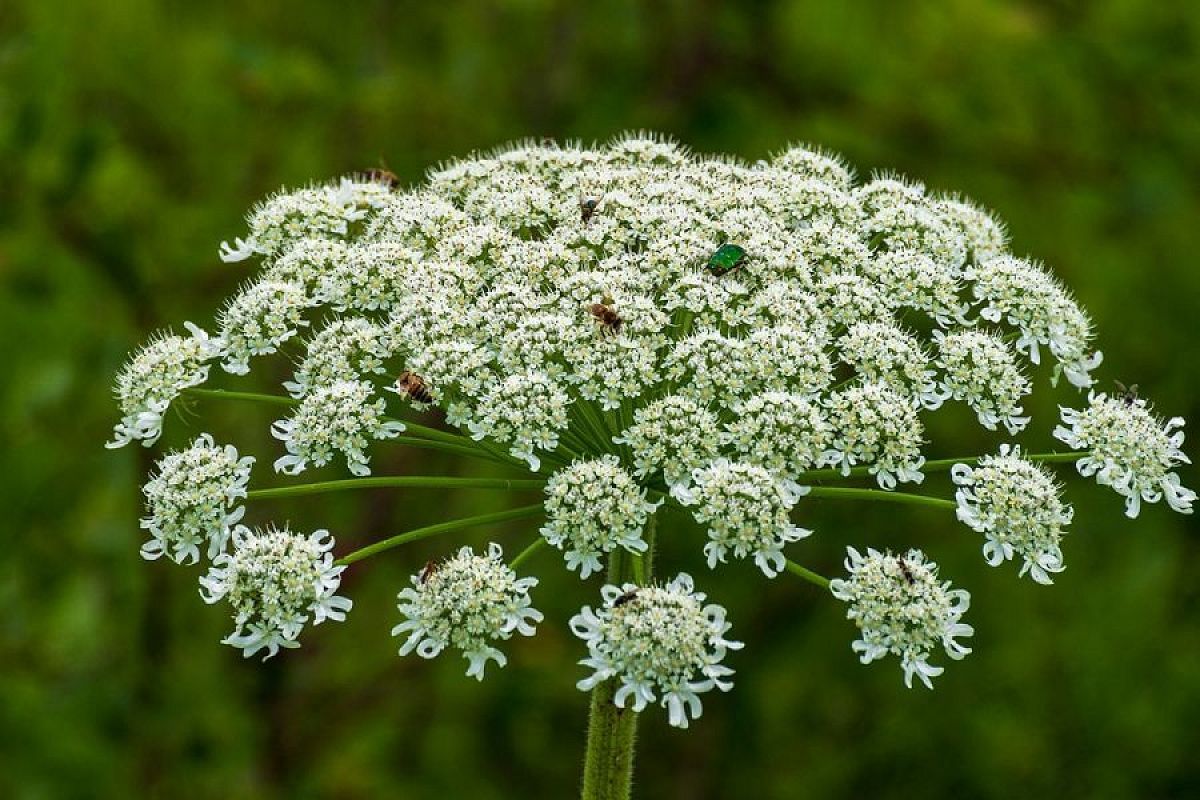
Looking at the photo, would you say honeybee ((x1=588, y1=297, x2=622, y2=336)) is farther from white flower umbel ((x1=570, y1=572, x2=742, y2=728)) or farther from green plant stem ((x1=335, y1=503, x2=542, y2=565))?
white flower umbel ((x1=570, y1=572, x2=742, y2=728))

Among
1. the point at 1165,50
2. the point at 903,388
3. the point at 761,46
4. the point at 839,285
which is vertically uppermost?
the point at 761,46

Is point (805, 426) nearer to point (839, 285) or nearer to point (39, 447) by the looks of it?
point (839, 285)

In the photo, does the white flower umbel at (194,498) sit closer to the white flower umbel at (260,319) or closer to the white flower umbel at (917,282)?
the white flower umbel at (260,319)

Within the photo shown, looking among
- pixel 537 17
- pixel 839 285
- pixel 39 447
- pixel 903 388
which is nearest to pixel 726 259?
pixel 839 285

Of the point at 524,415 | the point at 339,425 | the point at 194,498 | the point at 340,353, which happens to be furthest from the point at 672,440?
the point at 194,498

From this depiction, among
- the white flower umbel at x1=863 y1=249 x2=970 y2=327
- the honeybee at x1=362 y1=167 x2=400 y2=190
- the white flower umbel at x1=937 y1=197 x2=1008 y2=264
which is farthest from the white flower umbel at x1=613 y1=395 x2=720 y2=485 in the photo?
the honeybee at x1=362 y1=167 x2=400 y2=190

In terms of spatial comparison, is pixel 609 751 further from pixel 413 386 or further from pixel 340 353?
pixel 340 353
